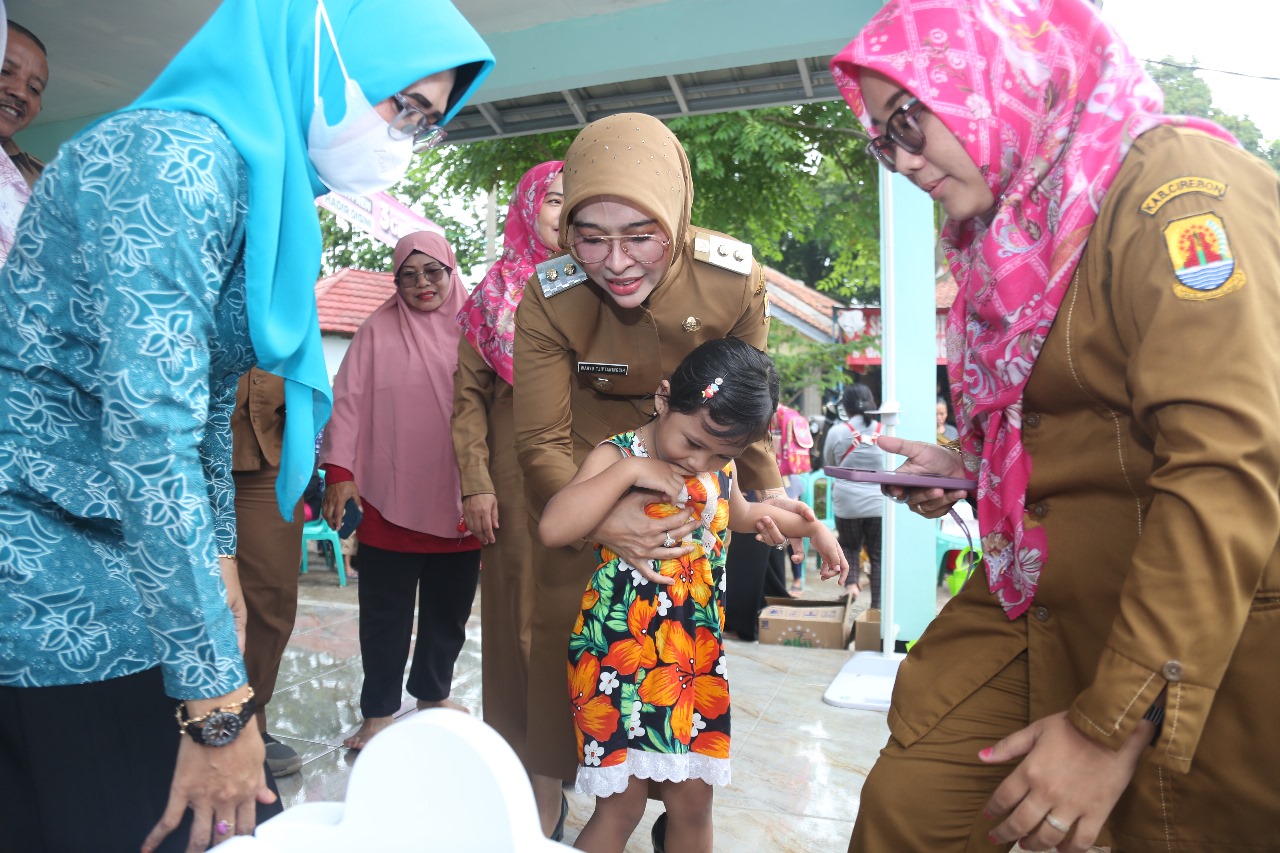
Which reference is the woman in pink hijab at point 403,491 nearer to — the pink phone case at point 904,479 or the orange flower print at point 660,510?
the orange flower print at point 660,510

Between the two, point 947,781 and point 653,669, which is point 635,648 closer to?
point 653,669

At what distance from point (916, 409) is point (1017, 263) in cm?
355

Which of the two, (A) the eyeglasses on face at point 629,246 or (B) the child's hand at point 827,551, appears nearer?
(A) the eyeglasses on face at point 629,246

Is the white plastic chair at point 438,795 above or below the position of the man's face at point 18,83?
below

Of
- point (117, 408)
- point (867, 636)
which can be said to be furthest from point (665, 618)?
point (867, 636)

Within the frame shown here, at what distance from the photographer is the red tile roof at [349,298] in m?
15.9

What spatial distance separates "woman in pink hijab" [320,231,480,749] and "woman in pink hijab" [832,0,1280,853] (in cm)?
235

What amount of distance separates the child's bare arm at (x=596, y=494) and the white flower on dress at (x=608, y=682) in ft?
1.05

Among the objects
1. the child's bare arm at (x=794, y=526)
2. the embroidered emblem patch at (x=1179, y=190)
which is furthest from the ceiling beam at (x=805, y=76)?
the embroidered emblem patch at (x=1179, y=190)

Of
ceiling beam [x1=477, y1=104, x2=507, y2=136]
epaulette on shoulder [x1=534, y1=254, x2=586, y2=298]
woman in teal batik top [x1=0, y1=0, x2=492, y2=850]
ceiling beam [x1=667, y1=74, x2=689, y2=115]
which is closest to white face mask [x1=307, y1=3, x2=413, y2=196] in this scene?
woman in teal batik top [x1=0, y1=0, x2=492, y2=850]

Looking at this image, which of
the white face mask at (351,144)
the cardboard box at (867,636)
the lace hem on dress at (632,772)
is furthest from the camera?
the cardboard box at (867,636)

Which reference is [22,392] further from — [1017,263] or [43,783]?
[1017,263]

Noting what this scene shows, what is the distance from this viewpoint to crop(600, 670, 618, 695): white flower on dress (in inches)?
83.0

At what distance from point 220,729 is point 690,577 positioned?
1170mm
